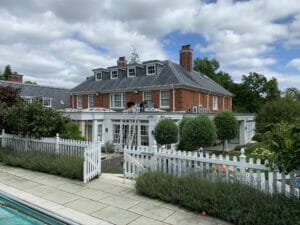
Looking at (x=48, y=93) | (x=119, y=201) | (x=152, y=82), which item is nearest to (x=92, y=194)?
(x=119, y=201)

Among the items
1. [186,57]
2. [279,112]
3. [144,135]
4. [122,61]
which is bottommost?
[144,135]

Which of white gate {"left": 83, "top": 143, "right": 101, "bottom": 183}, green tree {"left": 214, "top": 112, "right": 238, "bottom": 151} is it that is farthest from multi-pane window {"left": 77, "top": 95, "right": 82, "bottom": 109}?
white gate {"left": 83, "top": 143, "right": 101, "bottom": 183}

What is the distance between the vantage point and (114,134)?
18.8 meters

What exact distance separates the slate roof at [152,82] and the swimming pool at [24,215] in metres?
15.6

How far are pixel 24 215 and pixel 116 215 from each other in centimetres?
233

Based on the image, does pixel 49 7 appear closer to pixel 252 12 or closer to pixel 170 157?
pixel 170 157

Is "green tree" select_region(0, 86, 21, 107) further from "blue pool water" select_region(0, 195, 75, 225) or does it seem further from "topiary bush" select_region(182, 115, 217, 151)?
"topiary bush" select_region(182, 115, 217, 151)

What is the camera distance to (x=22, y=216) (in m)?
5.57

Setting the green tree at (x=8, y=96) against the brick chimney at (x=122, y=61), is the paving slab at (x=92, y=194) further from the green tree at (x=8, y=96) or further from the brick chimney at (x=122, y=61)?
the brick chimney at (x=122, y=61)

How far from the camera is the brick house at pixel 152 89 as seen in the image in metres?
20.7

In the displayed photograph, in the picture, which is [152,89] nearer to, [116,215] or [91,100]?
[91,100]

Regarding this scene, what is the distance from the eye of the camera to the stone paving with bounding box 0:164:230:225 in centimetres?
484

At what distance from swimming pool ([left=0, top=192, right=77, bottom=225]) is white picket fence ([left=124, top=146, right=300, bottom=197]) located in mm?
3024

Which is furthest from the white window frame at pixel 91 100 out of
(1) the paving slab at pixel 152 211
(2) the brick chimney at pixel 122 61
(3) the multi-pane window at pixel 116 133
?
(1) the paving slab at pixel 152 211
